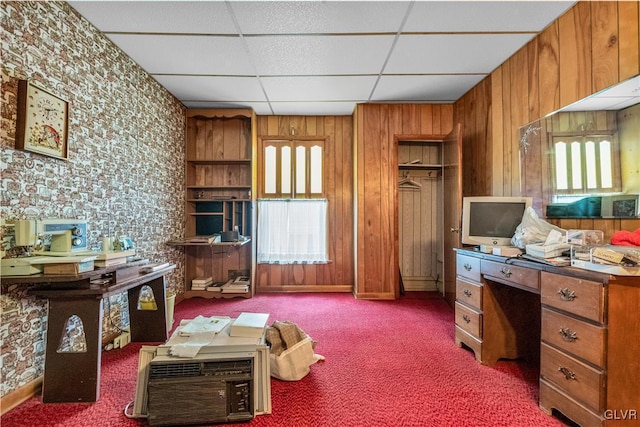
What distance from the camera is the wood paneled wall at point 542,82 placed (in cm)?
163

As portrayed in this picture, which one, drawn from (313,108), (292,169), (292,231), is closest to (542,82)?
(313,108)

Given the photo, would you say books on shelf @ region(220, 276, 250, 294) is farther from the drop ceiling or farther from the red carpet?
the drop ceiling

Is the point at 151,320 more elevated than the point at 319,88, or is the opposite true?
the point at 319,88

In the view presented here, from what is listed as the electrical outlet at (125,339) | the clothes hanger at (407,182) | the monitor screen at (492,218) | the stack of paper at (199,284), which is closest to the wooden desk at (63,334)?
the electrical outlet at (125,339)

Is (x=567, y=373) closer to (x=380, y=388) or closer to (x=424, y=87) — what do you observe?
(x=380, y=388)

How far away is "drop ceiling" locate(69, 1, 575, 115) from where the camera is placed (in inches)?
76.0

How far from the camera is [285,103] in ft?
11.7

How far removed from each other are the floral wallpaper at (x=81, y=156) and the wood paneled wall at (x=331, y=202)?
4.49 feet

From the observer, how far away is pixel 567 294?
1.40m

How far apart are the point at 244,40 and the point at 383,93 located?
1.71 meters

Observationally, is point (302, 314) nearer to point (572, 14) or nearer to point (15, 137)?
point (15, 137)

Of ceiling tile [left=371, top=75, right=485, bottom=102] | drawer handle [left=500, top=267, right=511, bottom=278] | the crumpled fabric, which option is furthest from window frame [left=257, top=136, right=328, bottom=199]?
drawer handle [left=500, top=267, right=511, bottom=278]

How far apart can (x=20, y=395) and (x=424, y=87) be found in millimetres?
4041

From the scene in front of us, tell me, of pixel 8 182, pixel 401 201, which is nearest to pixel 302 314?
pixel 401 201
